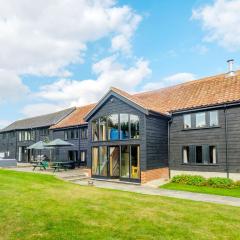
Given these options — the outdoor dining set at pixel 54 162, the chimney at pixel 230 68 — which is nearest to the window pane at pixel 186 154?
the chimney at pixel 230 68

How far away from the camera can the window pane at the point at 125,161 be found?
21392mm

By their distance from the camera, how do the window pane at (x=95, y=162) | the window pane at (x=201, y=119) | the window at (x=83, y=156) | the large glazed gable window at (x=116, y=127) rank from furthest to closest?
the window at (x=83, y=156) < the window pane at (x=95, y=162) < the large glazed gable window at (x=116, y=127) < the window pane at (x=201, y=119)

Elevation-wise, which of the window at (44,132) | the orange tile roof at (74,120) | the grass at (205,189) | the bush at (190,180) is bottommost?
the grass at (205,189)

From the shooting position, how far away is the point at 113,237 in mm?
7953

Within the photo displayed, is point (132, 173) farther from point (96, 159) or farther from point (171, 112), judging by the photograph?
point (171, 112)

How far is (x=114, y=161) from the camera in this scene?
22750mm

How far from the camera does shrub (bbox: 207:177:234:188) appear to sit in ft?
59.1

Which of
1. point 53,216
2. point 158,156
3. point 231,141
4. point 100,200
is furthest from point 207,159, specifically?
point 53,216

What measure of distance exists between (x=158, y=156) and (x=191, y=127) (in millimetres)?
3468

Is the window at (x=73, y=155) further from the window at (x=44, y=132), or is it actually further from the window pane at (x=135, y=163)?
the window pane at (x=135, y=163)

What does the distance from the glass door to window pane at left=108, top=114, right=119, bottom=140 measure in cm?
98

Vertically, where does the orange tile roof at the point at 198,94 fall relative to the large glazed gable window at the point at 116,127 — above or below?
above

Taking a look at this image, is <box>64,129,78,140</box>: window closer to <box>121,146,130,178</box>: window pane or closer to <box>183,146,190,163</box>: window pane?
<box>121,146,130,178</box>: window pane

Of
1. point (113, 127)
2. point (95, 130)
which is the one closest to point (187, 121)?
point (113, 127)
